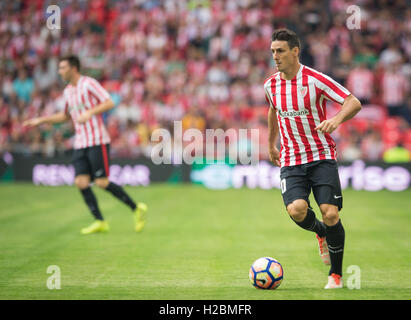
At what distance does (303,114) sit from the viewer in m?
6.12

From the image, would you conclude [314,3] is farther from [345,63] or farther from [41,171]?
[41,171]

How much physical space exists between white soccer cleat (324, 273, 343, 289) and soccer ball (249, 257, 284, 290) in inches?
17.3

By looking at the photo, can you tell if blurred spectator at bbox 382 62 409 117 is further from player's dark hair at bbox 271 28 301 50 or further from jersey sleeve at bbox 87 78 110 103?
player's dark hair at bbox 271 28 301 50

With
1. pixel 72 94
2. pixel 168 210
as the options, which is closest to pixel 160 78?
pixel 168 210

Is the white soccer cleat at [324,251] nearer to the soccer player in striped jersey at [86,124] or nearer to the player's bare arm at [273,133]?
the player's bare arm at [273,133]

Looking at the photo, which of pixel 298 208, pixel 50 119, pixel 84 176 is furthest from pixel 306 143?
pixel 50 119

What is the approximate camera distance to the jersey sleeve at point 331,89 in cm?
591

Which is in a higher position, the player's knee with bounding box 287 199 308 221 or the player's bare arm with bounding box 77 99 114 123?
the player's bare arm with bounding box 77 99 114 123

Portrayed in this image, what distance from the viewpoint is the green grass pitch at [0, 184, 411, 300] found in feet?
19.4

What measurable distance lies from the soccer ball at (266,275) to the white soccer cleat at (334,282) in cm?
44

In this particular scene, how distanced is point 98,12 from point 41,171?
695 centimetres

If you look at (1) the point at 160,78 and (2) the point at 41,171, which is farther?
(1) the point at 160,78

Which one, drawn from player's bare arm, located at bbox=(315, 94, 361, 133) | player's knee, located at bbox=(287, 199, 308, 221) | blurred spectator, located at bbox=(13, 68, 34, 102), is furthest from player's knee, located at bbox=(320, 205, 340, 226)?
blurred spectator, located at bbox=(13, 68, 34, 102)
